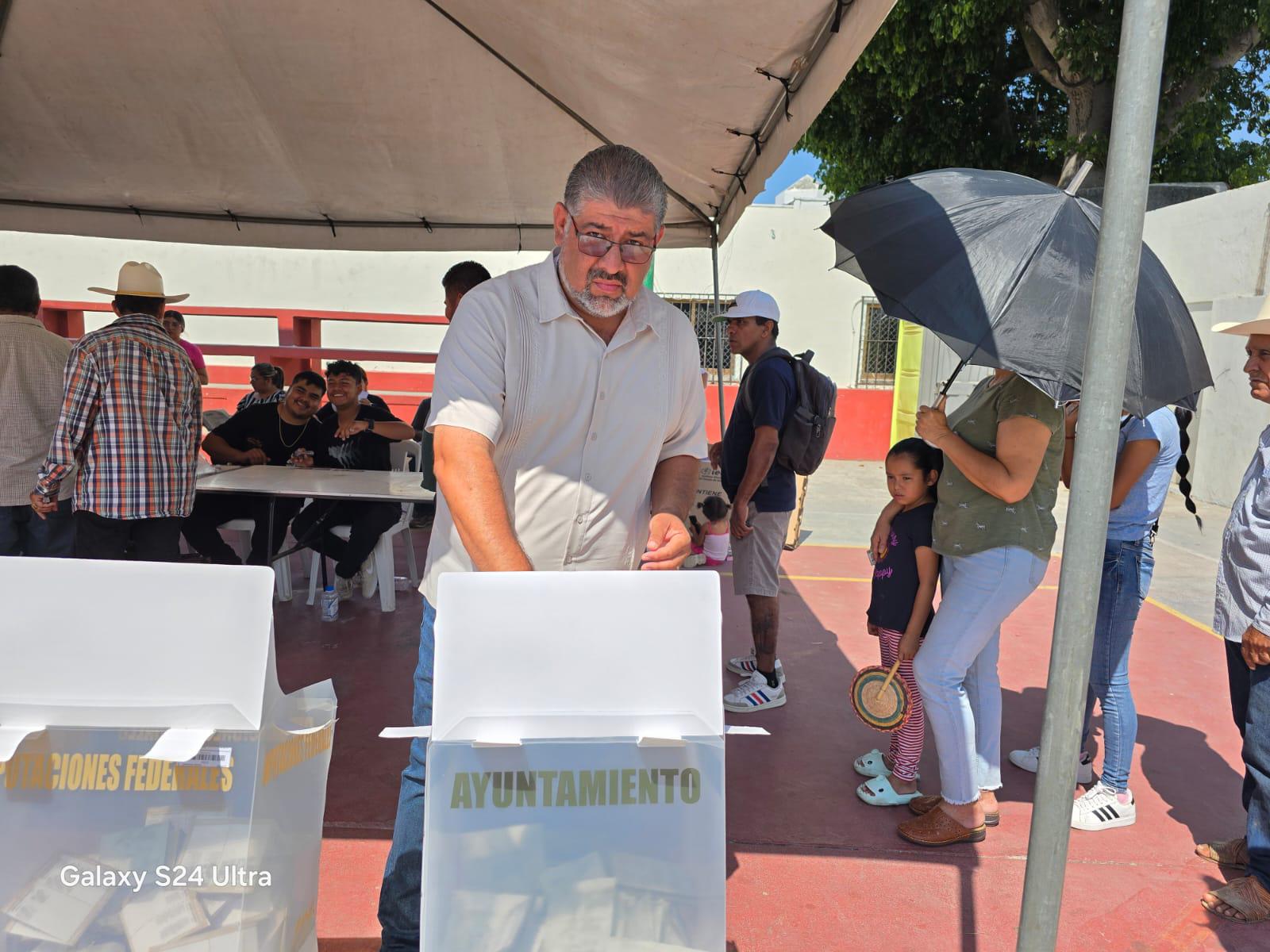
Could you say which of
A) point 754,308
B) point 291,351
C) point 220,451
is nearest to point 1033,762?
point 754,308

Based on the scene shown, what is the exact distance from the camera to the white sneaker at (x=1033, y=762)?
11.2 ft

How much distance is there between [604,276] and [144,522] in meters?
2.77

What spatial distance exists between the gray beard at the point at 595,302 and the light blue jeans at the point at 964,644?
1486 mm

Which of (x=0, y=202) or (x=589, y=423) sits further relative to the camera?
(x=0, y=202)

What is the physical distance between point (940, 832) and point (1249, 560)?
4.05 ft

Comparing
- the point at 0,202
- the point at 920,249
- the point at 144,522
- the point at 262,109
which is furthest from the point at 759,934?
the point at 0,202

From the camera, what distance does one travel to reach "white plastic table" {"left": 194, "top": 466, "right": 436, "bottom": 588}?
173 inches

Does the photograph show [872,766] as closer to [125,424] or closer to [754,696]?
[754,696]

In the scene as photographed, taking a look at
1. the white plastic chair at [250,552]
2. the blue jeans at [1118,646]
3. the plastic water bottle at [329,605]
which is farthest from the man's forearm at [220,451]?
the blue jeans at [1118,646]

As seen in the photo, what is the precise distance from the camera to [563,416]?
1.89 m

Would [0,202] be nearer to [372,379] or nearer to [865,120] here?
[372,379]

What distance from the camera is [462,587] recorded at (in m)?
1.23

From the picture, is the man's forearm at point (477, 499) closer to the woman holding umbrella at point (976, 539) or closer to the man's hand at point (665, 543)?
the man's hand at point (665, 543)

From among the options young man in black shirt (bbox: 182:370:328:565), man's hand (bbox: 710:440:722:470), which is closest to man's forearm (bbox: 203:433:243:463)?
young man in black shirt (bbox: 182:370:328:565)
